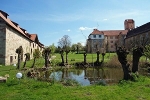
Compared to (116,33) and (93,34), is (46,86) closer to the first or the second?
(93,34)

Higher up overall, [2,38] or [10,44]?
[2,38]

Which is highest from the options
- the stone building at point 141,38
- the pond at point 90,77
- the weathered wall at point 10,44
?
the stone building at point 141,38

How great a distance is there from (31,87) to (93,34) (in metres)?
65.9

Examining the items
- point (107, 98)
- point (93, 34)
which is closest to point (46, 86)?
point (107, 98)

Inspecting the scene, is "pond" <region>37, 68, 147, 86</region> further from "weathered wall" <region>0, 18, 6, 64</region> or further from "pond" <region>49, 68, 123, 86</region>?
"weathered wall" <region>0, 18, 6, 64</region>

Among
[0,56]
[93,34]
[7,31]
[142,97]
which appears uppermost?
[93,34]

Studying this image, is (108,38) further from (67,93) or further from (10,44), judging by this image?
(67,93)

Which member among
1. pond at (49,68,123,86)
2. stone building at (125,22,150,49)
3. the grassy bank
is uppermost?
stone building at (125,22,150,49)

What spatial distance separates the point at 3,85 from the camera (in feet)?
35.2

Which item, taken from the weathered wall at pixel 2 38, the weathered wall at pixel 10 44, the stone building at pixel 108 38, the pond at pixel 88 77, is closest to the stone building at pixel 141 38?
the stone building at pixel 108 38

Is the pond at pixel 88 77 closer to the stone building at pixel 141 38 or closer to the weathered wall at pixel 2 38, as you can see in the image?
the weathered wall at pixel 2 38

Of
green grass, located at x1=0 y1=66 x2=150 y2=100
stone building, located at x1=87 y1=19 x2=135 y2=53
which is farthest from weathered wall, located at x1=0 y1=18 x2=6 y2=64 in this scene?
stone building, located at x1=87 y1=19 x2=135 y2=53

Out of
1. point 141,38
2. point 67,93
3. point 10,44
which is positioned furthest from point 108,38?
point 67,93

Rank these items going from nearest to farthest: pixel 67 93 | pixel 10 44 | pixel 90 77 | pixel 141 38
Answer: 1. pixel 67 93
2. pixel 90 77
3. pixel 10 44
4. pixel 141 38
